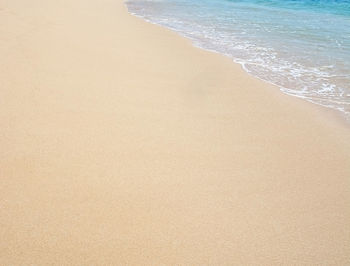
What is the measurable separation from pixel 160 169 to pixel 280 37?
624cm

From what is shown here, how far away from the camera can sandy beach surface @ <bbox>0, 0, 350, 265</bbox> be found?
202cm

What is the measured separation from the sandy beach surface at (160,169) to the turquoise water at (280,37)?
0.69 meters

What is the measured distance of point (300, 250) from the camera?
81.2 inches

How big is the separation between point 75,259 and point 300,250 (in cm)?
140

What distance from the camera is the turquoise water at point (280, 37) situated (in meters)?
5.00

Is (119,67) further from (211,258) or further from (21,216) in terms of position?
(211,258)

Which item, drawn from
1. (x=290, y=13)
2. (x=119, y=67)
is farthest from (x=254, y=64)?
(x=290, y=13)

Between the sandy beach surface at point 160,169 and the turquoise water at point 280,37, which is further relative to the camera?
the turquoise water at point 280,37

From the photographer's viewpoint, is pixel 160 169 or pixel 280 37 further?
pixel 280 37

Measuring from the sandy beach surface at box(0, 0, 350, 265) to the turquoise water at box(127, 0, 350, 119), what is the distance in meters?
0.69

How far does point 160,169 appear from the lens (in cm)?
266

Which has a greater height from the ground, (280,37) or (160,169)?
(280,37)

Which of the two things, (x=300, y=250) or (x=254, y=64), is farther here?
(x=254, y=64)

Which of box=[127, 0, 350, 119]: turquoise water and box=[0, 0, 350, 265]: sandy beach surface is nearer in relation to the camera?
box=[0, 0, 350, 265]: sandy beach surface
